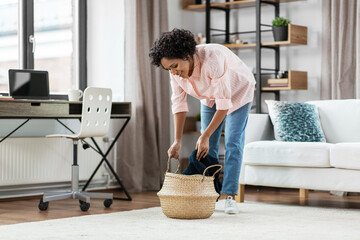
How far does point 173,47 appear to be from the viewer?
297 cm

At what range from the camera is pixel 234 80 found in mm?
3377

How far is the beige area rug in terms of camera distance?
2770mm

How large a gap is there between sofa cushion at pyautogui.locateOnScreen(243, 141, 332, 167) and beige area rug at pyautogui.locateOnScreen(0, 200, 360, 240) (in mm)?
337

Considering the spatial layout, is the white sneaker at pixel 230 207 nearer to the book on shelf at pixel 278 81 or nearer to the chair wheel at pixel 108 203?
the chair wheel at pixel 108 203

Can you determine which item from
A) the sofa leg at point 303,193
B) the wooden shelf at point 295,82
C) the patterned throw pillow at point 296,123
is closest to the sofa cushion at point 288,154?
the patterned throw pillow at point 296,123

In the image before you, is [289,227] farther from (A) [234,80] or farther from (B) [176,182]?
(A) [234,80]

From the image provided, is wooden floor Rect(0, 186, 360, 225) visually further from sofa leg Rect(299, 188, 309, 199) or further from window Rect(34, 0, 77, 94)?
window Rect(34, 0, 77, 94)

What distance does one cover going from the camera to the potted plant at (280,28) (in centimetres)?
524

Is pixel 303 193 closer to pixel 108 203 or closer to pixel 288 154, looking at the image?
pixel 288 154

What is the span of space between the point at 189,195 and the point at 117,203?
122 centimetres

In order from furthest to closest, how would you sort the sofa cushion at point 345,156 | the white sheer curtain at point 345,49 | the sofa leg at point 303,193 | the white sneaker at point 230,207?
the white sheer curtain at point 345,49
the sofa leg at point 303,193
the sofa cushion at point 345,156
the white sneaker at point 230,207

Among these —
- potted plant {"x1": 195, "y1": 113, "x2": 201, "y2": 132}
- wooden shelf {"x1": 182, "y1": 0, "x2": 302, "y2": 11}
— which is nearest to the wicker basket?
potted plant {"x1": 195, "y1": 113, "x2": 201, "y2": 132}

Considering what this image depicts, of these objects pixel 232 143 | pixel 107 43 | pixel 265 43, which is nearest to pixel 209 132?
pixel 232 143

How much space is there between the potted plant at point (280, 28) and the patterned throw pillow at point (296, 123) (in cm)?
105
